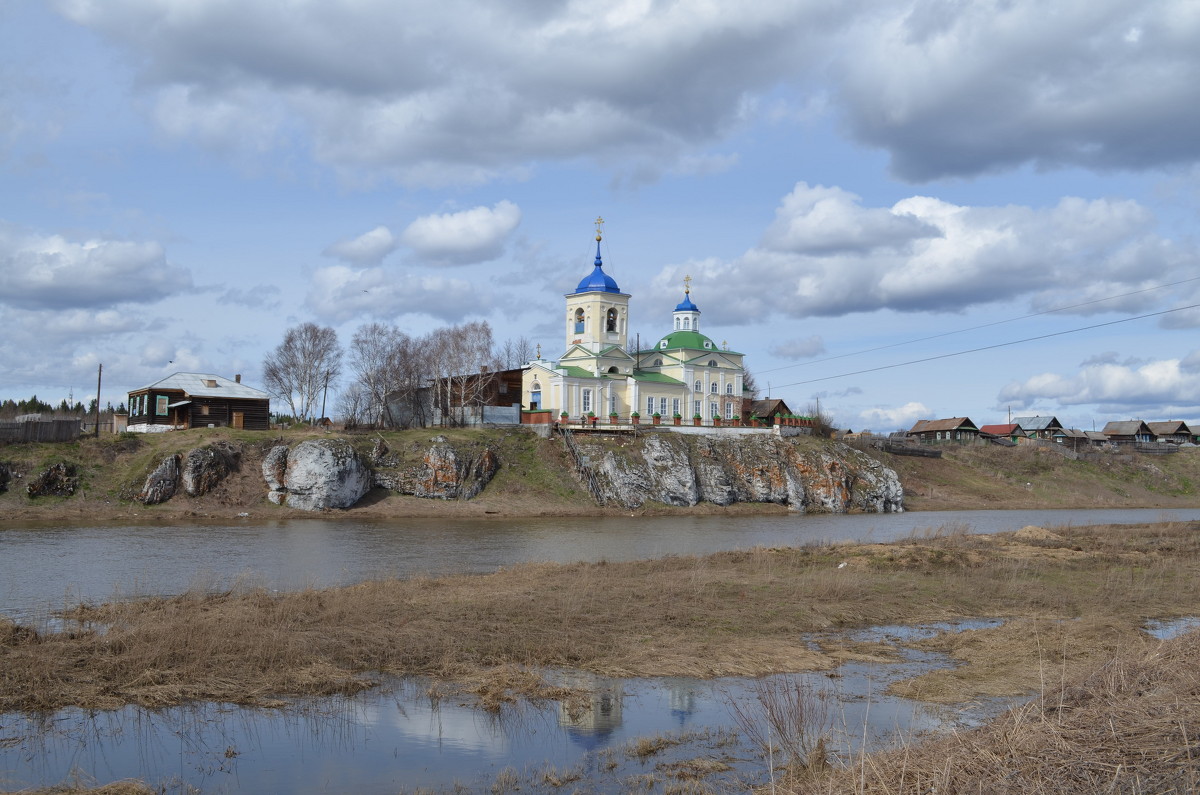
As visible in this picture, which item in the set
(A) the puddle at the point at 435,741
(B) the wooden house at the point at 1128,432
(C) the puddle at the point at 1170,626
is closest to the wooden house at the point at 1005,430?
(B) the wooden house at the point at 1128,432

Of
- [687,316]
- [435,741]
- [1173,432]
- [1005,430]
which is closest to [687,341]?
[687,316]

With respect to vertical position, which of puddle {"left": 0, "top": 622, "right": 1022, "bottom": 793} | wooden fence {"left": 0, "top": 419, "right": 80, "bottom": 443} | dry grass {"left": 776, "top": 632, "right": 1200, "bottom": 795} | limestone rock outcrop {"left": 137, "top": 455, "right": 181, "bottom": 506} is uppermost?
wooden fence {"left": 0, "top": 419, "right": 80, "bottom": 443}

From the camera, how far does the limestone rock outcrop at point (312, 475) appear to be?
5403 cm

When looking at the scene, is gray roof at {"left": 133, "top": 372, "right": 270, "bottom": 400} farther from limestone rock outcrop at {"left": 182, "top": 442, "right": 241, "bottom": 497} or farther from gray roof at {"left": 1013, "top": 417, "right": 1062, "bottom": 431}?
gray roof at {"left": 1013, "top": 417, "right": 1062, "bottom": 431}

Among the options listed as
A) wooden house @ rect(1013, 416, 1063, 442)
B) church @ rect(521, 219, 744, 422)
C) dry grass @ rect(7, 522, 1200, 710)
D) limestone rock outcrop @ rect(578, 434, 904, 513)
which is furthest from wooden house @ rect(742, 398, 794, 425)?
dry grass @ rect(7, 522, 1200, 710)

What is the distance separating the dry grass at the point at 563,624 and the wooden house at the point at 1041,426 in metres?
102

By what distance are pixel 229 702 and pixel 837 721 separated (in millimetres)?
8546

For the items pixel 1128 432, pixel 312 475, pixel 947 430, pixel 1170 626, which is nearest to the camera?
pixel 1170 626

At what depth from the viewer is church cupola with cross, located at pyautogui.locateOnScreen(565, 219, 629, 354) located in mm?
78875

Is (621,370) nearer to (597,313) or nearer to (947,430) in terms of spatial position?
(597,313)

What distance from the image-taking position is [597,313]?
7894cm

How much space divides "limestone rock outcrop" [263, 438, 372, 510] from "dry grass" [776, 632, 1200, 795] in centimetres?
4705

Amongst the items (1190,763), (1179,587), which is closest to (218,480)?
(1179,587)

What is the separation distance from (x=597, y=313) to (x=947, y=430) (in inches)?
2248
